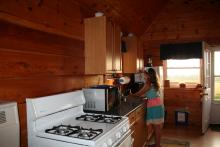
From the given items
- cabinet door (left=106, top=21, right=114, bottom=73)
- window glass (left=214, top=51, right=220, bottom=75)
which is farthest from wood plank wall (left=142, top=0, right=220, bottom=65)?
cabinet door (left=106, top=21, right=114, bottom=73)

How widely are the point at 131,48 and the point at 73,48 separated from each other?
159 cm

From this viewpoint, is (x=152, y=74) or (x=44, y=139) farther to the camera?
(x=152, y=74)

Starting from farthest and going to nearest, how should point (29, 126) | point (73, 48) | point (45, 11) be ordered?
point (73, 48) < point (45, 11) < point (29, 126)

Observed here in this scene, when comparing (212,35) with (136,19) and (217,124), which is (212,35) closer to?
(136,19)

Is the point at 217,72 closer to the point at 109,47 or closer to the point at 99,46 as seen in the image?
the point at 109,47

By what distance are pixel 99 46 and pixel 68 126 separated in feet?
3.68

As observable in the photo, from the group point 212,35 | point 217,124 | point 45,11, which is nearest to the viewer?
point 45,11

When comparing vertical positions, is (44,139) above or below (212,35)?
below

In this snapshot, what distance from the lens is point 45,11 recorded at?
2.04 metres

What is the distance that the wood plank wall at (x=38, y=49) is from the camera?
166 cm

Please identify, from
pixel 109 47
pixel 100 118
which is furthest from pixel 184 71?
pixel 100 118

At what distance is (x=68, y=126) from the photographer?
1.94 metres

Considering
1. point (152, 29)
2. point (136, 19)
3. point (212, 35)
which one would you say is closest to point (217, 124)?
point (212, 35)

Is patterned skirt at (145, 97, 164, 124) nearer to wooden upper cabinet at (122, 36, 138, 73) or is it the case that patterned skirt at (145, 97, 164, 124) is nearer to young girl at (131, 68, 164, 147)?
young girl at (131, 68, 164, 147)
